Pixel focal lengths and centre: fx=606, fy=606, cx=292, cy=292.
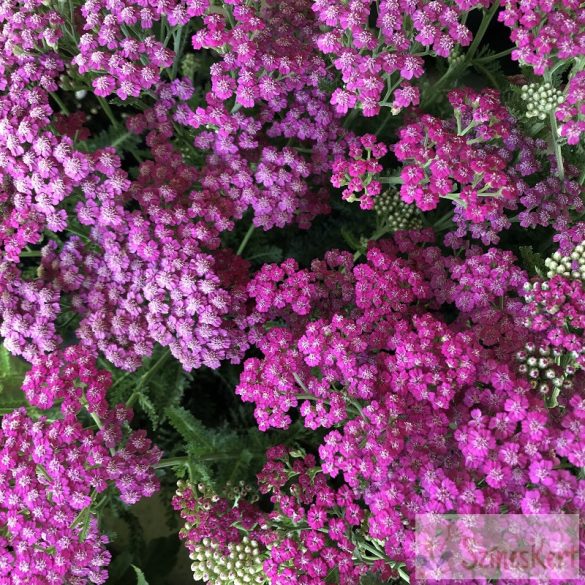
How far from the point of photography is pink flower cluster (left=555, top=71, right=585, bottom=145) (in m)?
1.19

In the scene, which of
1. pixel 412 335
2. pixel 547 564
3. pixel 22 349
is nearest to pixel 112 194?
pixel 22 349

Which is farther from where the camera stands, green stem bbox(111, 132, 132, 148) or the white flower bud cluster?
green stem bbox(111, 132, 132, 148)

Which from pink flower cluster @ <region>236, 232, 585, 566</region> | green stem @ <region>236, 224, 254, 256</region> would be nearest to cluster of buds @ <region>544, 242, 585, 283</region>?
pink flower cluster @ <region>236, 232, 585, 566</region>

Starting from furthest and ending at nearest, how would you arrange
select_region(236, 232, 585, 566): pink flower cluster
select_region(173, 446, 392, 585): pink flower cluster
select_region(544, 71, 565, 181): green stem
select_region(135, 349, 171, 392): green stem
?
select_region(135, 349, 171, 392): green stem → select_region(544, 71, 565, 181): green stem → select_region(173, 446, 392, 585): pink flower cluster → select_region(236, 232, 585, 566): pink flower cluster

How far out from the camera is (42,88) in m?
1.35

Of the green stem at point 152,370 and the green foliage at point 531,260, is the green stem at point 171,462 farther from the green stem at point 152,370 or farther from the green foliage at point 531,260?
the green foliage at point 531,260

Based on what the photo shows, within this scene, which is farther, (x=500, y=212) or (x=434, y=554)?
(x=500, y=212)

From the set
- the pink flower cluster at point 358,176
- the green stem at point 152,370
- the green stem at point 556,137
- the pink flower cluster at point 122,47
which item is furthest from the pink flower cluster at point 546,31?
the green stem at point 152,370

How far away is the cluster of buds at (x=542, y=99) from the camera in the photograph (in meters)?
1.24

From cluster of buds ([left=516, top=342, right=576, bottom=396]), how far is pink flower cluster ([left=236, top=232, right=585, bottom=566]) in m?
0.03

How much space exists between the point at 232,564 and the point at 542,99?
1.16m

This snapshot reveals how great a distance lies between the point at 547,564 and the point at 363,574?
0.35 m

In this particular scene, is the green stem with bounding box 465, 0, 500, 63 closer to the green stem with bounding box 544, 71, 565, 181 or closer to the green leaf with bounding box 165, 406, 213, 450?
the green stem with bounding box 544, 71, 565, 181

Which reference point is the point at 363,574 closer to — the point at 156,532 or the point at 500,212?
the point at 500,212
